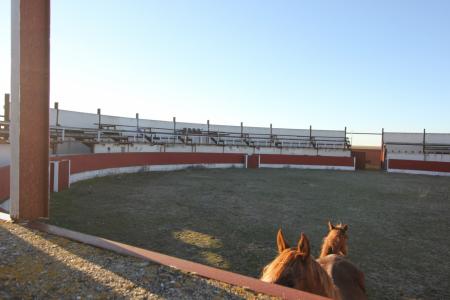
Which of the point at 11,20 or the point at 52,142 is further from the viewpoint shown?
the point at 52,142

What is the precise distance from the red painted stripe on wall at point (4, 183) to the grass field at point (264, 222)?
992 millimetres

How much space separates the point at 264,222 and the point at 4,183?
222 inches

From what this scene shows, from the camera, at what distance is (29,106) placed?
3.59m

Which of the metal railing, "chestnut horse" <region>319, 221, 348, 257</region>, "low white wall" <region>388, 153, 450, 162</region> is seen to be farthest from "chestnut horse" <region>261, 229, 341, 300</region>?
"low white wall" <region>388, 153, 450, 162</region>

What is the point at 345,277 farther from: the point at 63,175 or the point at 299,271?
the point at 63,175

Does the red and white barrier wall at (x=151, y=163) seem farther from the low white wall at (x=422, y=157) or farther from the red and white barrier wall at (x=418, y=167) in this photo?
the low white wall at (x=422, y=157)

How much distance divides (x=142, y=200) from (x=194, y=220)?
2699 mm

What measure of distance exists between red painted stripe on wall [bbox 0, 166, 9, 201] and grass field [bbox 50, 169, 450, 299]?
99 centimetres

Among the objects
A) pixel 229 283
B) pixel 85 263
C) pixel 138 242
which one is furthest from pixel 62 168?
pixel 229 283

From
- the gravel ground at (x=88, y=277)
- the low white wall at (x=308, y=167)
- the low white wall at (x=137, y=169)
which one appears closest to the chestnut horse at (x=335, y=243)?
the gravel ground at (x=88, y=277)

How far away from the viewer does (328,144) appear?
30969mm

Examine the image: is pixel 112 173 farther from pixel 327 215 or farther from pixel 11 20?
pixel 11 20

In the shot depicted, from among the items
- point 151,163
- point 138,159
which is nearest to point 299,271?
point 138,159

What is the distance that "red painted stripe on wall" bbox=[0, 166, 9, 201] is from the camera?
735 centimetres
